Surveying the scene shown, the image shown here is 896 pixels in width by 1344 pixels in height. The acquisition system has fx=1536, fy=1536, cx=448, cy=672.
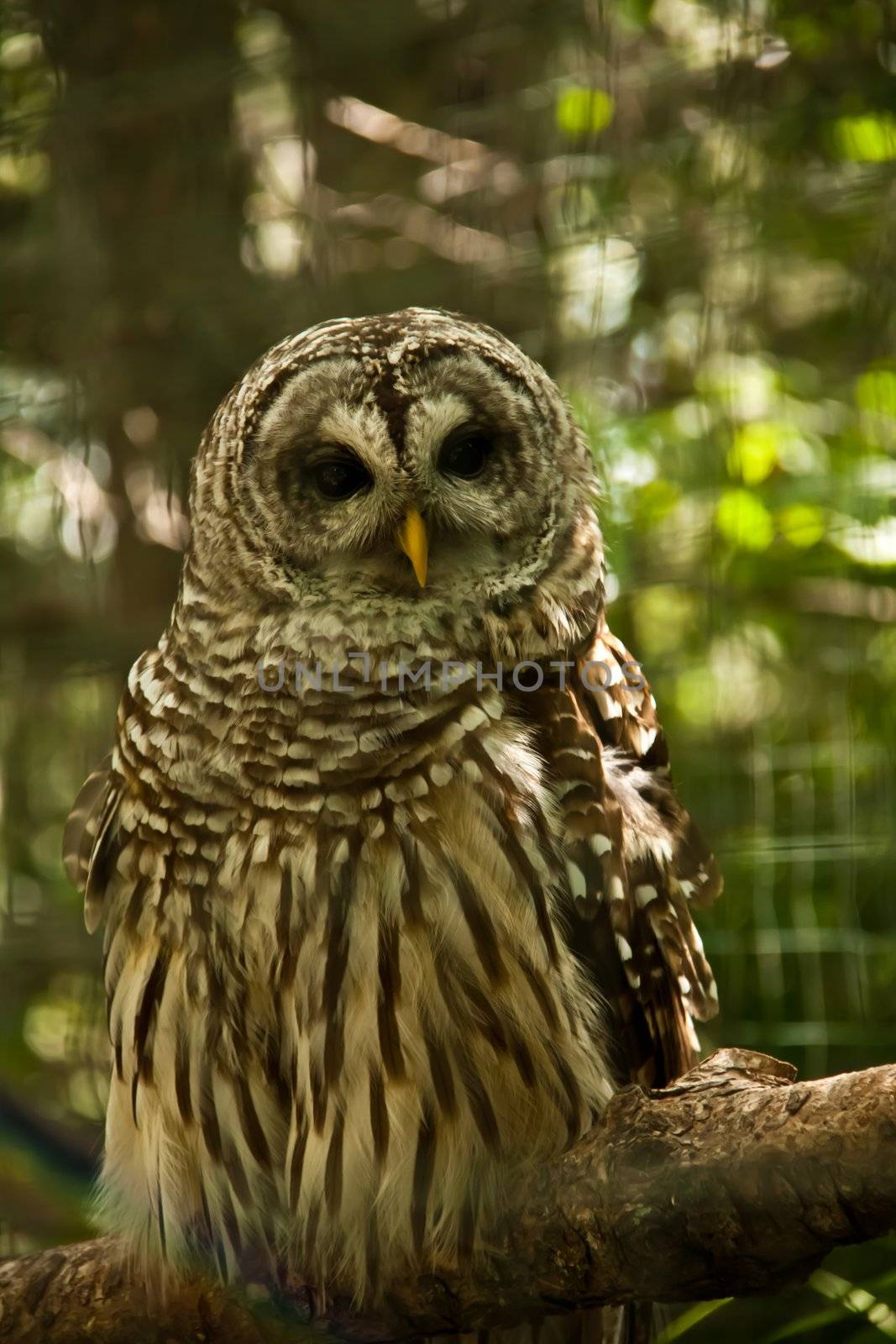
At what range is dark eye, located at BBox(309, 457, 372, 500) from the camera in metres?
2.20

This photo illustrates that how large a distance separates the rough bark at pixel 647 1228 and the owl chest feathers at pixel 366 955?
8 cm

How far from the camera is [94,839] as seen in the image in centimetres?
235

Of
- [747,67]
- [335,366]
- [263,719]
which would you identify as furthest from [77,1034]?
[747,67]

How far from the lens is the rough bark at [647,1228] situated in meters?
1.59

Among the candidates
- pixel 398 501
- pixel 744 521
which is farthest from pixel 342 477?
pixel 744 521

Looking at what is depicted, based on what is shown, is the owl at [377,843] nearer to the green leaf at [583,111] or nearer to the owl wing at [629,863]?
the owl wing at [629,863]

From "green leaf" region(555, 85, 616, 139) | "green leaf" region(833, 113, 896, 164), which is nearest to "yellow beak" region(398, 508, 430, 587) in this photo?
"green leaf" region(555, 85, 616, 139)

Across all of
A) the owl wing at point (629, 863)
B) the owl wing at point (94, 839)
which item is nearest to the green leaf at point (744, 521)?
the owl wing at point (629, 863)

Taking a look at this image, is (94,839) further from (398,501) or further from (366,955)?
(398,501)

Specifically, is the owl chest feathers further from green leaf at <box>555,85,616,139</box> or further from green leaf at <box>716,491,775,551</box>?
green leaf at <box>555,85,616,139</box>

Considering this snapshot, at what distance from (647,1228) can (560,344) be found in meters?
2.31

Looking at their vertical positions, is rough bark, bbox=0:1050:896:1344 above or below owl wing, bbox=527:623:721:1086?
below

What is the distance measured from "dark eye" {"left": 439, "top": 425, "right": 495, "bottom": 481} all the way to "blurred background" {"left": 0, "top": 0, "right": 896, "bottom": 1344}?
0.77m

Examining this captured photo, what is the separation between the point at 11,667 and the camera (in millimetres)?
4258
